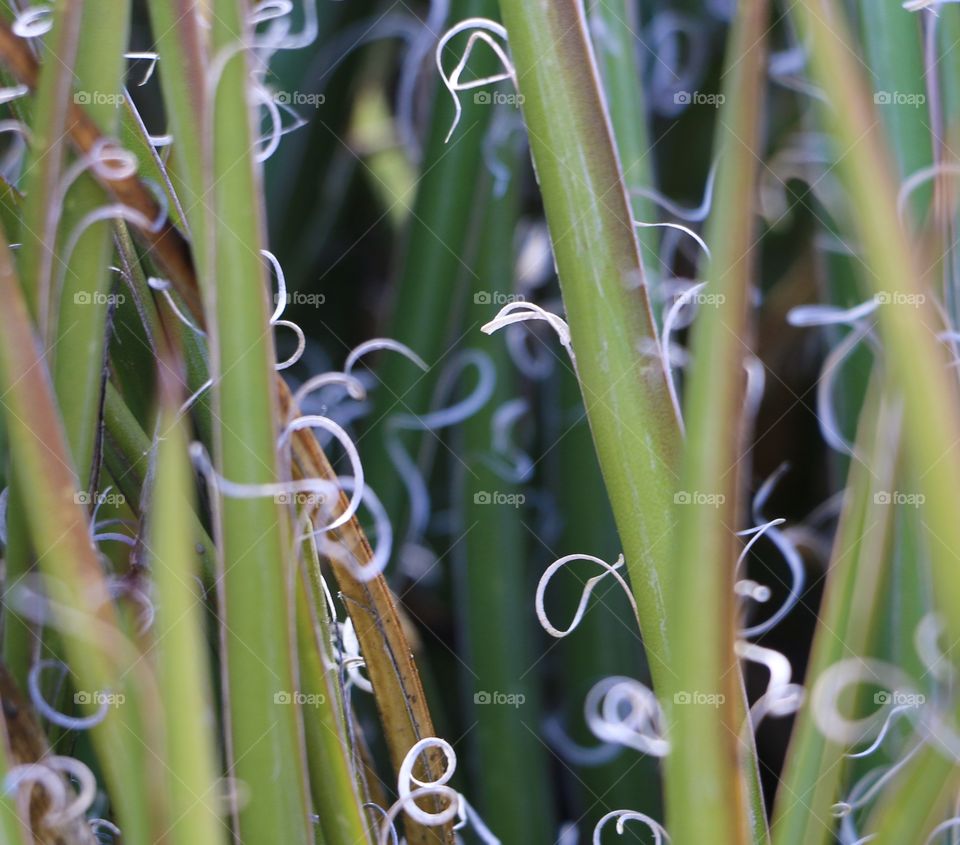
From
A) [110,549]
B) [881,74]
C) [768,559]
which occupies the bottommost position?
[768,559]

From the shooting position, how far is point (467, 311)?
427 mm

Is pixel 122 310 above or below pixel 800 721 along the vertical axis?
above

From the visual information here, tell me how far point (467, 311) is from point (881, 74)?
0.64 ft

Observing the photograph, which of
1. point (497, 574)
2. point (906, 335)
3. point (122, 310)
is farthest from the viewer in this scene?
point (497, 574)

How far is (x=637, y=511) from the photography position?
0.21 meters

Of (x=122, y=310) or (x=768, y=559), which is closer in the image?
(x=122, y=310)

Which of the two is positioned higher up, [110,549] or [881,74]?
[881,74]

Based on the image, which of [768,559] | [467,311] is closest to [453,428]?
[467,311]

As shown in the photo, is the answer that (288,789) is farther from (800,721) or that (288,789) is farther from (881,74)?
(881,74)

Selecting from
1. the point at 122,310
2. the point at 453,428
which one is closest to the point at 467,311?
the point at 453,428

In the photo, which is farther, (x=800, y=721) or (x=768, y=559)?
(x=768, y=559)

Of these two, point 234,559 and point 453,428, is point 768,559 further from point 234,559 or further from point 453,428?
point 234,559

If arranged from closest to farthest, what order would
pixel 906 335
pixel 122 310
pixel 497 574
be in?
pixel 906 335
pixel 122 310
pixel 497 574

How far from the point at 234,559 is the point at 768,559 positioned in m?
0.35
